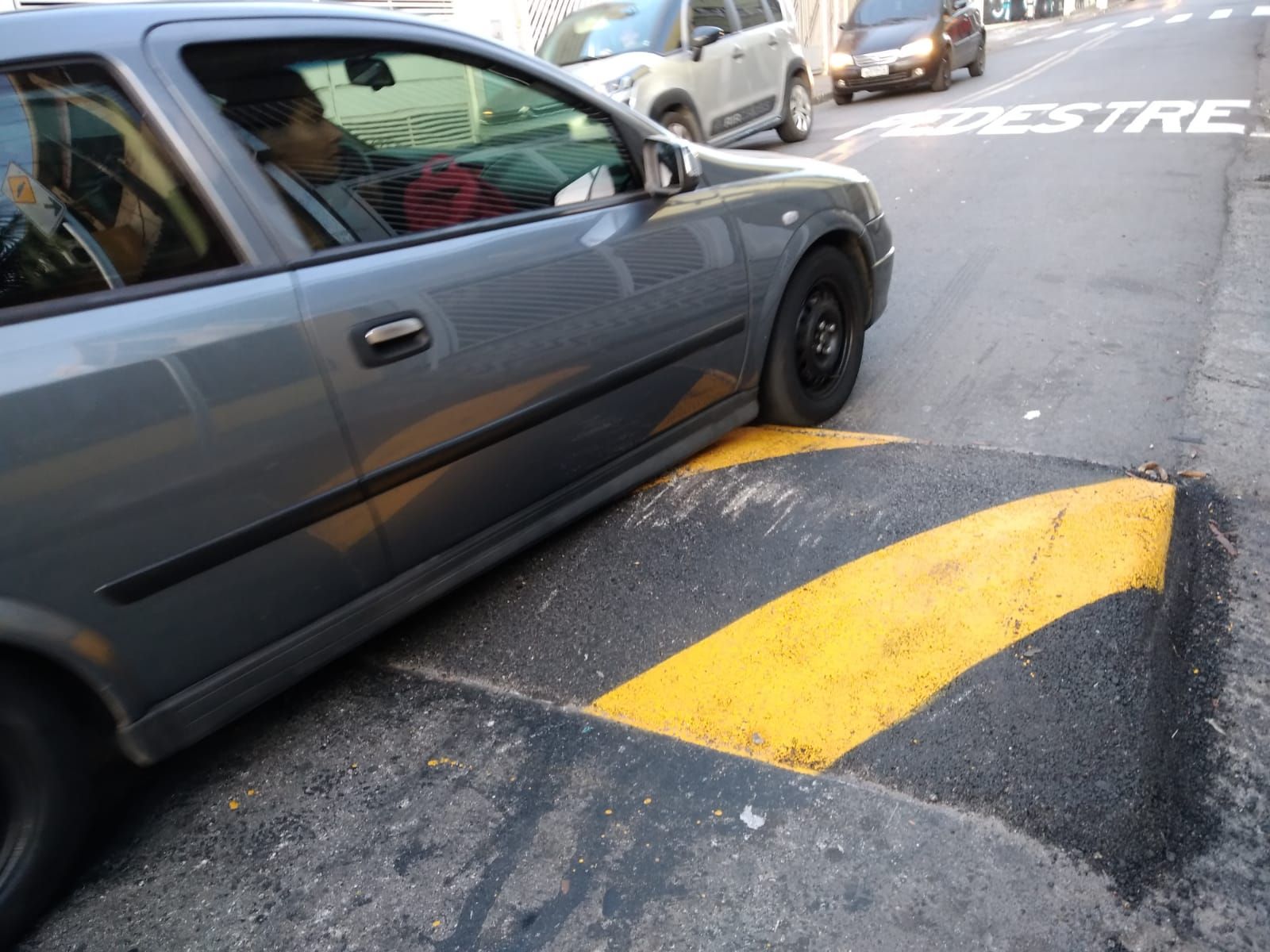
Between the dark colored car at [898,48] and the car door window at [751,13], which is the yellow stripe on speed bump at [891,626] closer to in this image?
the car door window at [751,13]

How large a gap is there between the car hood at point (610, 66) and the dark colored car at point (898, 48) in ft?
23.6

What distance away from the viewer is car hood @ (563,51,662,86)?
8969mm

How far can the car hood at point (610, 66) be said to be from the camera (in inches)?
353

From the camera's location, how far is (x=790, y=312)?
151 inches

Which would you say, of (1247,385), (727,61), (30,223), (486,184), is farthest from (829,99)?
(30,223)

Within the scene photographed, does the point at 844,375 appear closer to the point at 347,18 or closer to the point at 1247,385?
the point at 1247,385

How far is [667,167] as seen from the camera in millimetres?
3256

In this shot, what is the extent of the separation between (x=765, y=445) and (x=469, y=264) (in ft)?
5.65

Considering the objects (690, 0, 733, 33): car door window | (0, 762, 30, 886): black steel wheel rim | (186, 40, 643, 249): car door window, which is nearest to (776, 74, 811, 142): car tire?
(690, 0, 733, 33): car door window

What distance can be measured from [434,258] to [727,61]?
8758mm

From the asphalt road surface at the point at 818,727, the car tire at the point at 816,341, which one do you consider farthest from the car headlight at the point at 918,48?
the car tire at the point at 816,341

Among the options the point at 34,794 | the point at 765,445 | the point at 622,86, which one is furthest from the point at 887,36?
the point at 34,794

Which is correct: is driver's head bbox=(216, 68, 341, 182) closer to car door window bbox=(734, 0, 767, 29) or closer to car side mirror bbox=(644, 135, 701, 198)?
car side mirror bbox=(644, 135, 701, 198)

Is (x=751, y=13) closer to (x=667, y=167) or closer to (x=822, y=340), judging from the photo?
(x=822, y=340)
